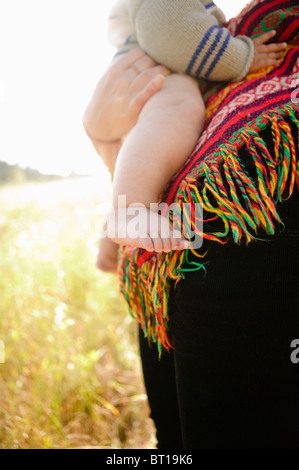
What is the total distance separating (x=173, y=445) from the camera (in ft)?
3.43

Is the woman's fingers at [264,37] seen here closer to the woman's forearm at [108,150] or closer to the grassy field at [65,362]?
the woman's forearm at [108,150]

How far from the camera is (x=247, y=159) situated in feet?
2.16

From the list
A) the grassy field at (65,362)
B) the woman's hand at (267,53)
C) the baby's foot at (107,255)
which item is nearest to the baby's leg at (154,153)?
the woman's hand at (267,53)

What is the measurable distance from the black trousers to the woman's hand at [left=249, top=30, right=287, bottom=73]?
34cm

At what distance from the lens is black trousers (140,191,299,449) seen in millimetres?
641

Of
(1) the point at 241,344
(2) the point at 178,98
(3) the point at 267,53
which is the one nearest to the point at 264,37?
(3) the point at 267,53

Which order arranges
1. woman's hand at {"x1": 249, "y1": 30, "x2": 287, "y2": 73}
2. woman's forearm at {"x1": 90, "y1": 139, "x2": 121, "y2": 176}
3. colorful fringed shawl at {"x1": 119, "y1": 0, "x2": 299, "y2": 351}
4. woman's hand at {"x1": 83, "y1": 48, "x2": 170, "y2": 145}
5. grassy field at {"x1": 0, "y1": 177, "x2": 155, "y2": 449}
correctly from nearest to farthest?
1. colorful fringed shawl at {"x1": 119, "y1": 0, "x2": 299, "y2": 351}
2. woman's hand at {"x1": 249, "y1": 30, "x2": 287, "y2": 73}
3. woman's hand at {"x1": 83, "y1": 48, "x2": 170, "y2": 145}
4. woman's forearm at {"x1": 90, "y1": 139, "x2": 121, "y2": 176}
5. grassy field at {"x1": 0, "y1": 177, "x2": 155, "y2": 449}

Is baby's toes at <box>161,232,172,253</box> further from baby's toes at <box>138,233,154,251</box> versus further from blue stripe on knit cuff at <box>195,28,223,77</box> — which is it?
blue stripe on knit cuff at <box>195,28,223,77</box>

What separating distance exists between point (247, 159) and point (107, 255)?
2.05 ft

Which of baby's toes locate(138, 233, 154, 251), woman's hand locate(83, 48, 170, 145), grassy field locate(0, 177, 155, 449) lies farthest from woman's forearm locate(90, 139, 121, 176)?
grassy field locate(0, 177, 155, 449)

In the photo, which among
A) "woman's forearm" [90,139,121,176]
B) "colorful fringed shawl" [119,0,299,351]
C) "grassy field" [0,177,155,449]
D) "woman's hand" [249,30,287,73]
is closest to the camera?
"colorful fringed shawl" [119,0,299,351]

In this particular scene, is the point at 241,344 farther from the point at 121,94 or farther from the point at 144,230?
the point at 121,94
